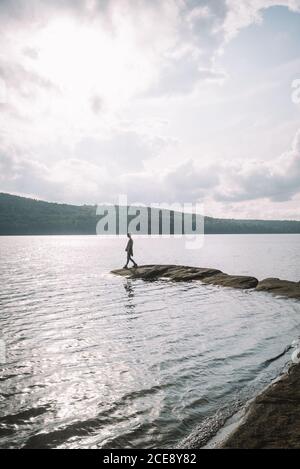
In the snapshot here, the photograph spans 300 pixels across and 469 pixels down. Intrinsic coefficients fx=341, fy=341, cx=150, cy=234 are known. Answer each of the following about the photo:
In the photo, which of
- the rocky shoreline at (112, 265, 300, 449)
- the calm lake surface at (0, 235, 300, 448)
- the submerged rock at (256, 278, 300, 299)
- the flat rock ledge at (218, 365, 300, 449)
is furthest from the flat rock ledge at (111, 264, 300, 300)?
the flat rock ledge at (218, 365, 300, 449)

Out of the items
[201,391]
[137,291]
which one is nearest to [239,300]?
[137,291]

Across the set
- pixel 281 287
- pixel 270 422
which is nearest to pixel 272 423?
pixel 270 422

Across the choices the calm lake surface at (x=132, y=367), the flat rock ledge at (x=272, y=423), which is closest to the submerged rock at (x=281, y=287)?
the calm lake surface at (x=132, y=367)

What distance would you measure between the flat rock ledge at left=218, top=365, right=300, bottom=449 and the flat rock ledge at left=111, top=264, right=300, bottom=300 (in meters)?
17.9

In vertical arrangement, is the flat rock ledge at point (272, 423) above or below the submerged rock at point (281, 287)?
above

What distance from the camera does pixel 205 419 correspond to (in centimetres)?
808

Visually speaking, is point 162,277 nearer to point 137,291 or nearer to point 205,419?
point 137,291

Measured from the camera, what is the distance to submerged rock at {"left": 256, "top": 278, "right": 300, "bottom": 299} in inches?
1003

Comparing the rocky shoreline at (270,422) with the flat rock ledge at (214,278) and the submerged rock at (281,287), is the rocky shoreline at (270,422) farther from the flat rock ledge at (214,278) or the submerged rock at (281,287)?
the flat rock ledge at (214,278)

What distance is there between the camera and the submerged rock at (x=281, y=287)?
2548 cm

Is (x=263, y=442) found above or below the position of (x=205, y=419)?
above

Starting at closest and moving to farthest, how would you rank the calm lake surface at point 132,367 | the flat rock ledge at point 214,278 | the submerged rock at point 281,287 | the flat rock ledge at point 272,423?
the flat rock ledge at point 272,423 → the calm lake surface at point 132,367 → the submerged rock at point 281,287 → the flat rock ledge at point 214,278

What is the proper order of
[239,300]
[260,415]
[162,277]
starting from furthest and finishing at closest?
1. [162,277]
2. [239,300]
3. [260,415]

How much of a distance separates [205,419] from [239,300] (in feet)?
55.5
